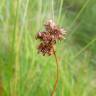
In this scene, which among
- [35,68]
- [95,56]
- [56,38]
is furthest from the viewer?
[95,56]

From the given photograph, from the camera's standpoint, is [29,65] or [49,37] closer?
[49,37]

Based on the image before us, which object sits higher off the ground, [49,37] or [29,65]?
[49,37]

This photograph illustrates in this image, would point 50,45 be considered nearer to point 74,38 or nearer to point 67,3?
point 74,38

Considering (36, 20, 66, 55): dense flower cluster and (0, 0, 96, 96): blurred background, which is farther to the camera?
(0, 0, 96, 96): blurred background

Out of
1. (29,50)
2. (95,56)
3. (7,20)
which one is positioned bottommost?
(95,56)

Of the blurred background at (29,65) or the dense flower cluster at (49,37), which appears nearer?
the dense flower cluster at (49,37)

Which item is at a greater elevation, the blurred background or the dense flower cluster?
the dense flower cluster

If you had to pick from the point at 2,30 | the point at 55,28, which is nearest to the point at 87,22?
the point at 2,30

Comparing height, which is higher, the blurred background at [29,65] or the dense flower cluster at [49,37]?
the dense flower cluster at [49,37]
